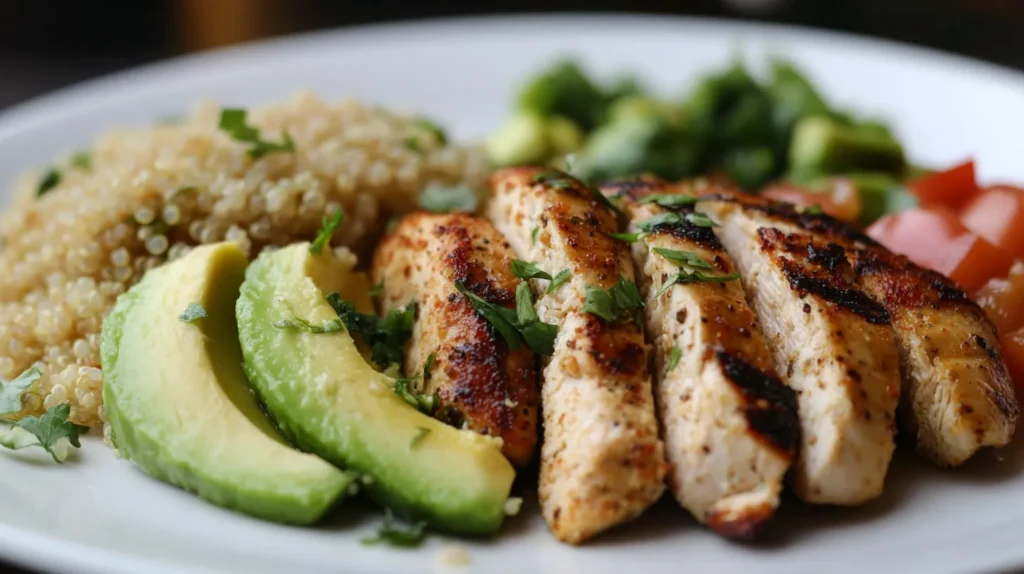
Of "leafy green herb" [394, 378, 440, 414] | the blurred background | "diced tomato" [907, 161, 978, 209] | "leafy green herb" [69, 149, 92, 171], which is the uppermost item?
"leafy green herb" [394, 378, 440, 414]

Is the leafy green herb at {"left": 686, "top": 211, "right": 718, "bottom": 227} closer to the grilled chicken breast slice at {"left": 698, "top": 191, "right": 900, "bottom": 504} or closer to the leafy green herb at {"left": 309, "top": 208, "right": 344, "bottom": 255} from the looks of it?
the grilled chicken breast slice at {"left": 698, "top": 191, "right": 900, "bottom": 504}

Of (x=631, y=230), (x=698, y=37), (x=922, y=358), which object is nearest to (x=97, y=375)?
(x=631, y=230)

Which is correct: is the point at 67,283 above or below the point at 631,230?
below

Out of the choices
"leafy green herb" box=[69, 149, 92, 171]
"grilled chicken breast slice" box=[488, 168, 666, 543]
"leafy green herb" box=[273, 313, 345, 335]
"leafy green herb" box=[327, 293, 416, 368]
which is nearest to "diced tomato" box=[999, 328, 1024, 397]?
"grilled chicken breast slice" box=[488, 168, 666, 543]

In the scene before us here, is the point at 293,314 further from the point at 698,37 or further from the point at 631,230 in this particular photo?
the point at 698,37

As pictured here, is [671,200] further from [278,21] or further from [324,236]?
[278,21]
